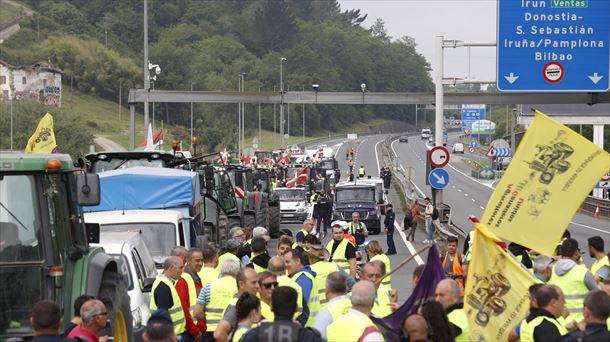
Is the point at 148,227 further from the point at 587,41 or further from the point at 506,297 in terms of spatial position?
the point at 587,41

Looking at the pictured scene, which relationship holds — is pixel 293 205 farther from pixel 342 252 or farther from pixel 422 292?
pixel 422 292

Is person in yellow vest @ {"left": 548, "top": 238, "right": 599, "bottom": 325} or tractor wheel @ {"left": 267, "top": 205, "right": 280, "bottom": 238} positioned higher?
person in yellow vest @ {"left": 548, "top": 238, "right": 599, "bottom": 325}

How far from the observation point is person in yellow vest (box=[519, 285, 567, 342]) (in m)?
8.72

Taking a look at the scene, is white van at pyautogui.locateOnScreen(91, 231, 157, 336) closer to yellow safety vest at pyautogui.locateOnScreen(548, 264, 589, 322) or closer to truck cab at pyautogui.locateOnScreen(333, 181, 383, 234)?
yellow safety vest at pyautogui.locateOnScreen(548, 264, 589, 322)

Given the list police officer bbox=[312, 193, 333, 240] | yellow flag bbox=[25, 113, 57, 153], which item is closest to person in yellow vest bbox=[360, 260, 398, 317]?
yellow flag bbox=[25, 113, 57, 153]

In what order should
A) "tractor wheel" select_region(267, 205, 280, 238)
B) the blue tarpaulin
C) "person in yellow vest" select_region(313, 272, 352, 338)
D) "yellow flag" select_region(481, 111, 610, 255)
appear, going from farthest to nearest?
"tractor wheel" select_region(267, 205, 280, 238)
the blue tarpaulin
"yellow flag" select_region(481, 111, 610, 255)
"person in yellow vest" select_region(313, 272, 352, 338)

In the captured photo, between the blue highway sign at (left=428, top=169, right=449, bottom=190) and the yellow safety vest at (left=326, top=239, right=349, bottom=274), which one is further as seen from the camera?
the blue highway sign at (left=428, top=169, right=449, bottom=190)

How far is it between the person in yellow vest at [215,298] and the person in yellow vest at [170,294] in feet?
1.23

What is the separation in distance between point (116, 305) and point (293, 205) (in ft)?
130

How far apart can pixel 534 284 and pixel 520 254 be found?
631 centimetres

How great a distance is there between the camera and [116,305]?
37.1 ft

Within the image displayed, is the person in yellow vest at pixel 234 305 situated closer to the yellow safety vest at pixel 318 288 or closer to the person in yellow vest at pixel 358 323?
the yellow safety vest at pixel 318 288

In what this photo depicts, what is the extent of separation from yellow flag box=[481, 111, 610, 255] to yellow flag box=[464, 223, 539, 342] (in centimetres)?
82

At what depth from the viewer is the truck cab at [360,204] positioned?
4416 cm
